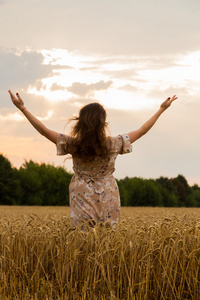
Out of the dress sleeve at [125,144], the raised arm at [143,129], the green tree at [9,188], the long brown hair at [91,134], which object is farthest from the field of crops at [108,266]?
the green tree at [9,188]

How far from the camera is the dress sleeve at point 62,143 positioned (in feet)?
16.2

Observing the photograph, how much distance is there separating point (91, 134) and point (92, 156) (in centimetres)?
25

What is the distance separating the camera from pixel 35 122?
4.86 m

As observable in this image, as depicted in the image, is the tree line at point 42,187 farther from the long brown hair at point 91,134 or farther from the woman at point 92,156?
the long brown hair at point 91,134

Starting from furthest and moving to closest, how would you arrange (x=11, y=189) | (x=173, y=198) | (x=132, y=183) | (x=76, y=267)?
(x=173, y=198), (x=132, y=183), (x=11, y=189), (x=76, y=267)

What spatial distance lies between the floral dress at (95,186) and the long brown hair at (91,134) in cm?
11

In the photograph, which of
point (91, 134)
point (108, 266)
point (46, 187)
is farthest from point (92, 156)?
point (46, 187)

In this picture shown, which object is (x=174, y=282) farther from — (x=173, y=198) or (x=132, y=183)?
(x=173, y=198)

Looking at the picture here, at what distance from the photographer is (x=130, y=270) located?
3.82 m

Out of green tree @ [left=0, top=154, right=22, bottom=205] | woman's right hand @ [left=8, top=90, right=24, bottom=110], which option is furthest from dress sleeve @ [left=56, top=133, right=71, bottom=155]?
green tree @ [left=0, top=154, right=22, bottom=205]

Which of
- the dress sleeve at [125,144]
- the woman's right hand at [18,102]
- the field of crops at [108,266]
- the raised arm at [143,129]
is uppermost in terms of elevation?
Answer: the woman's right hand at [18,102]

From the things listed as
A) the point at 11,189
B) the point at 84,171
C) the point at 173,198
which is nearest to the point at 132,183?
the point at 173,198

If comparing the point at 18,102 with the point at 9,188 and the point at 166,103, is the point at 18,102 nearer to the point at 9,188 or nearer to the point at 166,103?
the point at 166,103

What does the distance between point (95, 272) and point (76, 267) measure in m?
0.32
